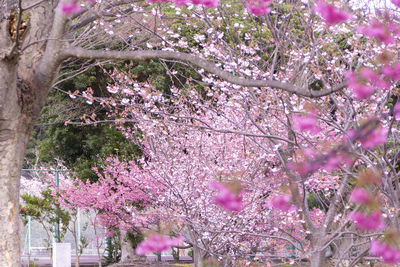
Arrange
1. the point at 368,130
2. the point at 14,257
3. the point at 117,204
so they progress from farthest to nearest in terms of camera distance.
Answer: the point at 117,204
the point at 14,257
the point at 368,130

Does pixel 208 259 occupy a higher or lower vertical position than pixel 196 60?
lower

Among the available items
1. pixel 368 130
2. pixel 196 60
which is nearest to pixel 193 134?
pixel 196 60

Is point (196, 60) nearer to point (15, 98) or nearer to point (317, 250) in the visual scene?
point (317, 250)

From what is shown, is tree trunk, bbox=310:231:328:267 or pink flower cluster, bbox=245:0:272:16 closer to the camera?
pink flower cluster, bbox=245:0:272:16

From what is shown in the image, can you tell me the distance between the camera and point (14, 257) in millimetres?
5223

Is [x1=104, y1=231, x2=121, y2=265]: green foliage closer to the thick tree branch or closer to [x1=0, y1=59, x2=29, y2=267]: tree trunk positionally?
[x1=0, y1=59, x2=29, y2=267]: tree trunk

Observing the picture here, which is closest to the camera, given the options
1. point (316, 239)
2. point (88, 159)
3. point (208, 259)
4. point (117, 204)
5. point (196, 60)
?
point (196, 60)

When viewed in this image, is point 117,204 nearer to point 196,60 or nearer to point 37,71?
point 37,71

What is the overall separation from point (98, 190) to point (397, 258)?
9.51 metres

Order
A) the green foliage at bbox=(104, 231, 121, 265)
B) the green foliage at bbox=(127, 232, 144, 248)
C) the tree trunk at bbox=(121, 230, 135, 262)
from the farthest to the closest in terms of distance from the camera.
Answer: the green foliage at bbox=(104, 231, 121, 265) → the tree trunk at bbox=(121, 230, 135, 262) → the green foliage at bbox=(127, 232, 144, 248)

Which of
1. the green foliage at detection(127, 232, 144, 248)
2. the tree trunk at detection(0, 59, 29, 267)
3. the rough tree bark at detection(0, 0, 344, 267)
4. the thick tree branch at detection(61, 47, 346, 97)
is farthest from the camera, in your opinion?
the green foliage at detection(127, 232, 144, 248)

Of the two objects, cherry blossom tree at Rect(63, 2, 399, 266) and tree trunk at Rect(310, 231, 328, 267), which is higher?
cherry blossom tree at Rect(63, 2, 399, 266)

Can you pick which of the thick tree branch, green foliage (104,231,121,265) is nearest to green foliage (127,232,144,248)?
green foliage (104,231,121,265)

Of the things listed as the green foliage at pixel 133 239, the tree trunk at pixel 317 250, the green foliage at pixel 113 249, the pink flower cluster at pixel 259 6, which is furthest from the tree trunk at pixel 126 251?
the pink flower cluster at pixel 259 6
